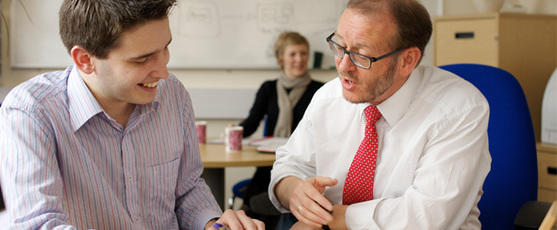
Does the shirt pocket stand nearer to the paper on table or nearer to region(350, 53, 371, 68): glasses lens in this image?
region(350, 53, 371, 68): glasses lens

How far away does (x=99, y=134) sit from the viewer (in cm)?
125

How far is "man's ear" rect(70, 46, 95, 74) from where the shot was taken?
118 centimetres

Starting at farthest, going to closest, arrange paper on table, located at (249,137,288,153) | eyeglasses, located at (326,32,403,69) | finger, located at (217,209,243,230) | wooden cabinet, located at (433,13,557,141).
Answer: wooden cabinet, located at (433,13,557,141), paper on table, located at (249,137,288,153), eyeglasses, located at (326,32,403,69), finger, located at (217,209,243,230)

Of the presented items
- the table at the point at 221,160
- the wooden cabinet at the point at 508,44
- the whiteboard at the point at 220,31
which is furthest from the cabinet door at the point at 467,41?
the table at the point at 221,160

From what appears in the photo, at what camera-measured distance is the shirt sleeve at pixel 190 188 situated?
1.43 meters

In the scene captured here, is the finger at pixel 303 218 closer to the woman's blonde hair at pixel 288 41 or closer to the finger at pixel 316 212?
the finger at pixel 316 212

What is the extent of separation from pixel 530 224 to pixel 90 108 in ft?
3.78

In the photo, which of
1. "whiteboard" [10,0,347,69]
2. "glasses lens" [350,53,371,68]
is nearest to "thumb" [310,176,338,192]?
"glasses lens" [350,53,371,68]

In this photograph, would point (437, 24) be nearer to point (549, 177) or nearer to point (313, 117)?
point (549, 177)

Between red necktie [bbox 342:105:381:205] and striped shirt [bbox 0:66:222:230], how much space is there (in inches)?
15.1

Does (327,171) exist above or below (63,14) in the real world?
below

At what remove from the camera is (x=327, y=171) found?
63.2 inches

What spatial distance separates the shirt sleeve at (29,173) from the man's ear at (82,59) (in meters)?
0.14

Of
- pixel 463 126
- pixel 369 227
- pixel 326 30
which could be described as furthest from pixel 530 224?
pixel 326 30
